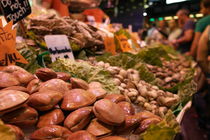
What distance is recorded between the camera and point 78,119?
3.21ft

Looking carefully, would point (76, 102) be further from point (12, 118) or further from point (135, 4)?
point (135, 4)

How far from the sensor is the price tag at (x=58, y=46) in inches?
81.7

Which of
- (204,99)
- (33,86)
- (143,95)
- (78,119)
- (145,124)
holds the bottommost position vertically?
(204,99)

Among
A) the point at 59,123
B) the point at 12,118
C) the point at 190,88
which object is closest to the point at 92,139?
the point at 59,123

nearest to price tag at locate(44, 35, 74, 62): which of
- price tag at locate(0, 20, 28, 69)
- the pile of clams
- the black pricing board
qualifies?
the black pricing board

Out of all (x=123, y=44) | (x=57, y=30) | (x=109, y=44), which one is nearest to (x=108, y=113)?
(x=57, y=30)

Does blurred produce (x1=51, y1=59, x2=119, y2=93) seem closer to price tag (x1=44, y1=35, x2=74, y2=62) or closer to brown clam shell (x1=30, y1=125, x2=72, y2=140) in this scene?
price tag (x1=44, y1=35, x2=74, y2=62)

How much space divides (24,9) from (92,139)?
4.97 ft

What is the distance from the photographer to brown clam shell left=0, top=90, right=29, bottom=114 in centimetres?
85

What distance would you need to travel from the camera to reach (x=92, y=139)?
0.85 metres

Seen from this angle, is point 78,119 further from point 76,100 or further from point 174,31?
point 174,31

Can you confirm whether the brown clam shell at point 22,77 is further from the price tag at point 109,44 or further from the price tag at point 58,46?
the price tag at point 109,44

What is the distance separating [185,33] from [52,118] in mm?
5590

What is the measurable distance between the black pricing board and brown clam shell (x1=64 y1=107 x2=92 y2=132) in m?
1.22
